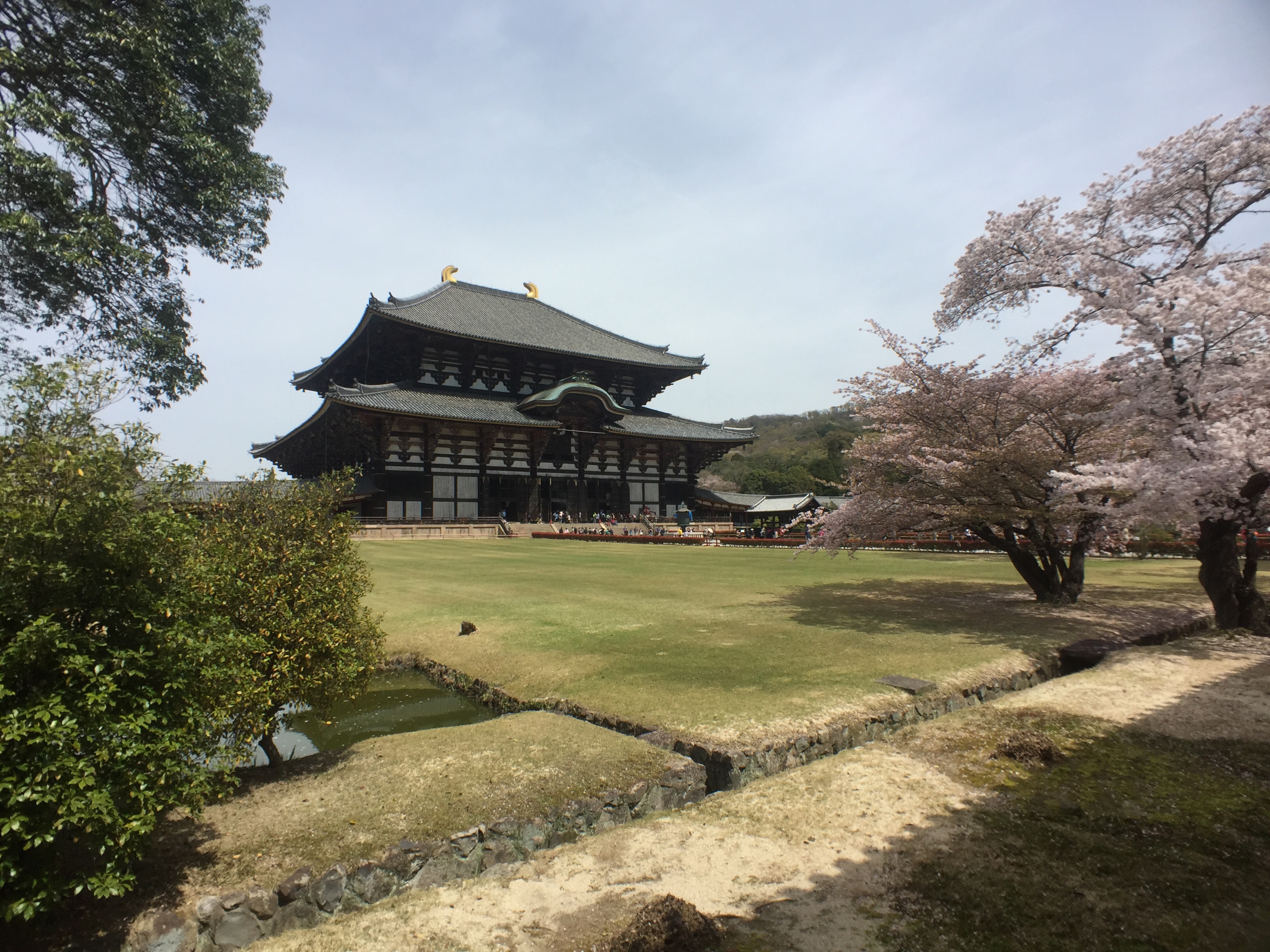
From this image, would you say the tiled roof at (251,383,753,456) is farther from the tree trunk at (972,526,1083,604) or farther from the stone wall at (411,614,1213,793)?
the tree trunk at (972,526,1083,604)

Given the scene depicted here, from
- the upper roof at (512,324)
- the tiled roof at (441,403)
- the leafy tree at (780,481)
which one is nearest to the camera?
the tiled roof at (441,403)

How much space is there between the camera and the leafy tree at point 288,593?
4.94 m

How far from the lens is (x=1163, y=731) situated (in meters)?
6.24

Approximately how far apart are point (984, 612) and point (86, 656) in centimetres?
1260

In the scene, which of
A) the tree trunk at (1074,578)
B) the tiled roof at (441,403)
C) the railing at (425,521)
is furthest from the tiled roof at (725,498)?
the tree trunk at (1074,578)

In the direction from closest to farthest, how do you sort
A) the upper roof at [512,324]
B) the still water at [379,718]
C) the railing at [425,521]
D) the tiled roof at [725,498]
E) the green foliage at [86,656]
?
the green foliage at [86,656], the still water at [379,718], the railing at [425,521], the upper roof at [512,324], the tiled roof at [725,498]

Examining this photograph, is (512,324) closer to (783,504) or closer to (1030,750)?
(783,504)

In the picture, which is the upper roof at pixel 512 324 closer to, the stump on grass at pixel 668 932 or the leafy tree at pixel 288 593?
the leafy tree at pixel 288 593

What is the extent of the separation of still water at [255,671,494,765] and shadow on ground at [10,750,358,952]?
2.51m

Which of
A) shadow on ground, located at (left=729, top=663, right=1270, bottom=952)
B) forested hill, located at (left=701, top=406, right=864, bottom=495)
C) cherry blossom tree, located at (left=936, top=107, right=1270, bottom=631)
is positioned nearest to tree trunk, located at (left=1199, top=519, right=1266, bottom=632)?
cherry blossom tree, located at (left=936, top=107, right=1270, bottom=631)

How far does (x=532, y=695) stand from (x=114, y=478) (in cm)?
485

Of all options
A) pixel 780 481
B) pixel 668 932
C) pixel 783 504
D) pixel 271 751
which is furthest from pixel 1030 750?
pixel 780 481

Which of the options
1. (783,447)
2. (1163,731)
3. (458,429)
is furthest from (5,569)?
(783,447)

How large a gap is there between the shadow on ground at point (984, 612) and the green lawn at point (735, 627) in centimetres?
5
